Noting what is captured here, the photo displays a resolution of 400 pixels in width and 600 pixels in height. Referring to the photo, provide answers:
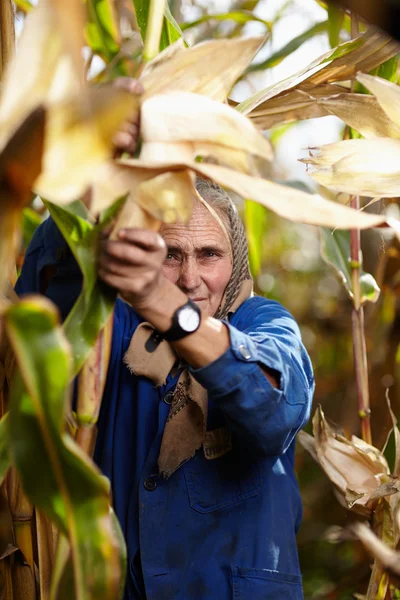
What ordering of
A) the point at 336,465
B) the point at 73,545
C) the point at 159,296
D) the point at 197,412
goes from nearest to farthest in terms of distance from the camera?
the point at 73,545 → the point at 159,296 → the point at 197,412 → the point at 336,465

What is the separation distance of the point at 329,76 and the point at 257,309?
0.96 feet

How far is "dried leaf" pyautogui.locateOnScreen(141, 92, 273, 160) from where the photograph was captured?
1.67ft

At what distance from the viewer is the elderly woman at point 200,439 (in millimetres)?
782

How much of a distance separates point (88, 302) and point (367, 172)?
30cm

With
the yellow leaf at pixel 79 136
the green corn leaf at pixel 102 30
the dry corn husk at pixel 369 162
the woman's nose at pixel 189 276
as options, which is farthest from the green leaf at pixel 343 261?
the yellow leaf at pixel 79 136

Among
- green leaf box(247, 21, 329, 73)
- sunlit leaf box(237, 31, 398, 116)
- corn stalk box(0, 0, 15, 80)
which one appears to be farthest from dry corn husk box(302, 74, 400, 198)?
green leaf box(247, 21, 329, 73)

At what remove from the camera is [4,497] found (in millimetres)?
762

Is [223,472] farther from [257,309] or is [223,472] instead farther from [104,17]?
Answer: [104,17]

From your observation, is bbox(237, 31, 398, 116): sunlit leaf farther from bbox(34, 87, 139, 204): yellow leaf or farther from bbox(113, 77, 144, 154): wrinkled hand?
bbox(34, 87, 139, 204): yellow leaf

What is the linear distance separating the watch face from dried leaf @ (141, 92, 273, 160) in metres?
0.13

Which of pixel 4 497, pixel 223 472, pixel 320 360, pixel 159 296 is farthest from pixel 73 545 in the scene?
pixel 320 360

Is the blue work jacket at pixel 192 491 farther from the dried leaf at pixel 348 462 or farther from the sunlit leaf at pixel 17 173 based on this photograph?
the sunlit leaf at pixel 17 173

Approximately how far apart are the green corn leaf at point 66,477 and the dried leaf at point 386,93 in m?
0.41

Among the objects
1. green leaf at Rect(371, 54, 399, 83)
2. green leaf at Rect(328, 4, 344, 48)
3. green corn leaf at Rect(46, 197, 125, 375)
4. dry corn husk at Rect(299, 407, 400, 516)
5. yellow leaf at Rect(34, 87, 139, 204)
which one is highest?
green leaf at Rect(328, 4, 344, 48)
